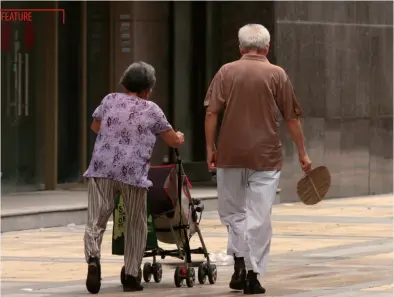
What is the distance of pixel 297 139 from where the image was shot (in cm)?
1112

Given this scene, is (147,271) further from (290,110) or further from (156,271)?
(290,110)

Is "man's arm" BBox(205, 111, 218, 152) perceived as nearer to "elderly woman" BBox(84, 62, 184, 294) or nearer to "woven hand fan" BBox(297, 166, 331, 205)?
"elderly woman" BBox(84, 62, 184, 294)

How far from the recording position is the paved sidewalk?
1122 cm

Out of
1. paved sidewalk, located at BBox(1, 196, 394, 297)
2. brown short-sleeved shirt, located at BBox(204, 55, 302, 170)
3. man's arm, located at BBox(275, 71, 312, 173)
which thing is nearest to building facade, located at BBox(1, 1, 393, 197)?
paved sidewalk, located at BBox(1, 196, 394, 297)

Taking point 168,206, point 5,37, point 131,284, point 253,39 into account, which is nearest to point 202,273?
point 168,206

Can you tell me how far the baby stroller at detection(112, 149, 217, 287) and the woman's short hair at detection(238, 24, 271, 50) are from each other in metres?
1.00

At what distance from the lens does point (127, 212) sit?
11148mm

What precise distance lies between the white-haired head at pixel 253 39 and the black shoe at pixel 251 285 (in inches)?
66.9

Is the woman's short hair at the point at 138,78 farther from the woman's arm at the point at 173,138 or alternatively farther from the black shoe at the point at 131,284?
the black shoe at the point at 131,284

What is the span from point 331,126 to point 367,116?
122 centimetres

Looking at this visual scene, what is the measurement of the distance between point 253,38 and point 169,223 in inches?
64.0

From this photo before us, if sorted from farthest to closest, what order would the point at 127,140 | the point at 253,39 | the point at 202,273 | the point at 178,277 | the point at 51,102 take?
the point at 51,102
the point at 202,273
the point at 178,277
the point at 253,39
the point at 127,140

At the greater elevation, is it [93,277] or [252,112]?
[252,112]

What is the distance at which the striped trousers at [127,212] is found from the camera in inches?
436
